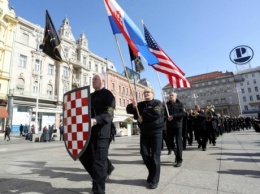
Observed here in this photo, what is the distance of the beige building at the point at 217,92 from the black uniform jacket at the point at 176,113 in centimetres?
7066

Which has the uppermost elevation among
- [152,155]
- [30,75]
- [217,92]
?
[217,92]

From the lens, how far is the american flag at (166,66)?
620 cm

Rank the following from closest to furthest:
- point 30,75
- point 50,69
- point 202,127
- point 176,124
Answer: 1. point 176,124
2. point 202,127
3. point 30,75
4. point 50,69

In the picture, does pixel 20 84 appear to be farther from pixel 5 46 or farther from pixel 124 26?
pixel 124 26

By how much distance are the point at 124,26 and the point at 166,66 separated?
195cm

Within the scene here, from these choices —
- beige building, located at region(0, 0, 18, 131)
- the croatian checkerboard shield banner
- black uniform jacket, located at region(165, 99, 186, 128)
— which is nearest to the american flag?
black uniform jacket, located at region(165, 99, 186, 128)

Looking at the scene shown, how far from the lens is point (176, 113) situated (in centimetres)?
526

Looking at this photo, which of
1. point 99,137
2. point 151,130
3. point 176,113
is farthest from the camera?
point 176,113

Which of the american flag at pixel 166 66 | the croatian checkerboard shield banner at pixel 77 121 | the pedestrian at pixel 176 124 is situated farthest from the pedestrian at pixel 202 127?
the croatian checkerboard shield banner at pixel 77 121

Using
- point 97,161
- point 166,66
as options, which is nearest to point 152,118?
point 97,161

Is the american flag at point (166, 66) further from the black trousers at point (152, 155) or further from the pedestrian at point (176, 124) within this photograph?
the black trousers at point (152, 155)

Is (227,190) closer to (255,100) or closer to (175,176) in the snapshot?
(175,176)

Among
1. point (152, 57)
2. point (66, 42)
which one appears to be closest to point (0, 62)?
Result: point (66, 42)

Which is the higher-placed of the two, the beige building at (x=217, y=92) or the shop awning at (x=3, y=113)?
the beige building at (x=217, y=92)
